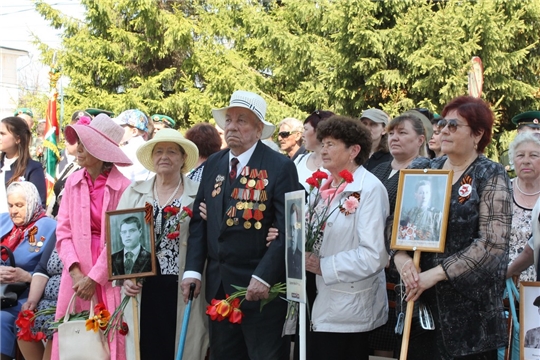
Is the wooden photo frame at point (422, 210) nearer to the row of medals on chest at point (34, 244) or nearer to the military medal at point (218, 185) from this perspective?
the military medal at point (218, 185)

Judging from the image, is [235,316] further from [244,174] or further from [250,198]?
[244,174]

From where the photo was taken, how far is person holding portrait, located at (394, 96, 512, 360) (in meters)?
3.67

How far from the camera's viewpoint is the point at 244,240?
433cm

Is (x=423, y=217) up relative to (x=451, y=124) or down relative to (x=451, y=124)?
down

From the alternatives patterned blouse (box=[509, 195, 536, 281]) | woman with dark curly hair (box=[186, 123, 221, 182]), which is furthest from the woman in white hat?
patterned blouse (box=[509, 195, 536, 281])

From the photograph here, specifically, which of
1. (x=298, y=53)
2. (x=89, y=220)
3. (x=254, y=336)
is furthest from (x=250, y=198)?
(x=298, y=53)

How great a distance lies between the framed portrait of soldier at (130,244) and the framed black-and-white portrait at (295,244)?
3.33 feet

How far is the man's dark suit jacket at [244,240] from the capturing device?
167 inches

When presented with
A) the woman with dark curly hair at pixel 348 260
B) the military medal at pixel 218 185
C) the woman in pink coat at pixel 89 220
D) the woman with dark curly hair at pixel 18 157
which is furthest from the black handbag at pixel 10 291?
the woman with dark curly hair at pixel 348 260

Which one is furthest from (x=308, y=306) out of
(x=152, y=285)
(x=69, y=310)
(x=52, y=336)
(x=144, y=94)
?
(x=144, y=94)

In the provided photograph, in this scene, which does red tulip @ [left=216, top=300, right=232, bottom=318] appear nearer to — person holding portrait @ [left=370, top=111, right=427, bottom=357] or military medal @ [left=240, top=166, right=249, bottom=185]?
military medal @ [left=240, top=166, right=249, bottom=185]

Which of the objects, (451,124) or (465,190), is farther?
(451,124)

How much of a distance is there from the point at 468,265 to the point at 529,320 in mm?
559

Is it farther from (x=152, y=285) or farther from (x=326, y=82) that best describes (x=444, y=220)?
(x=326, y=82)
